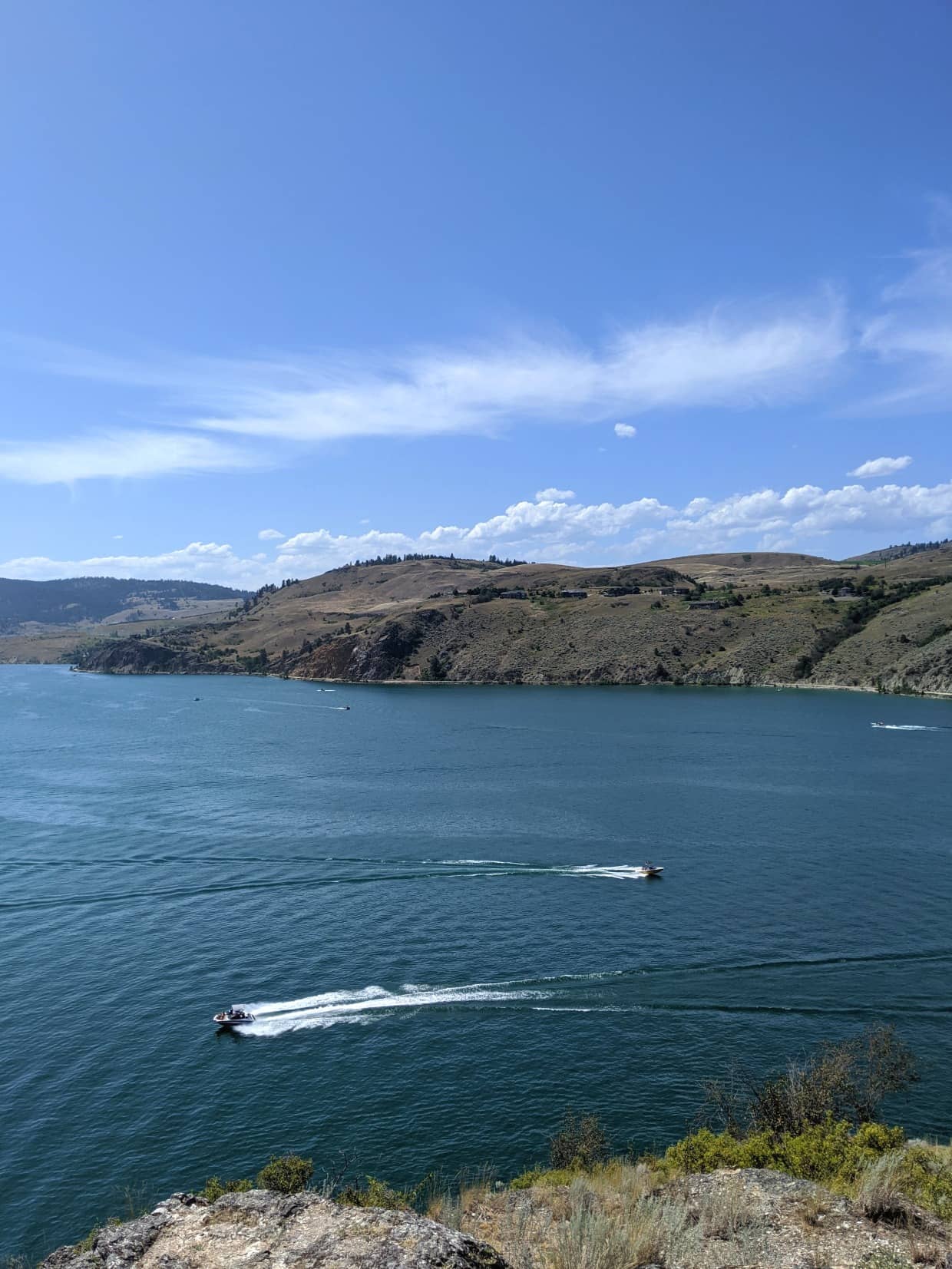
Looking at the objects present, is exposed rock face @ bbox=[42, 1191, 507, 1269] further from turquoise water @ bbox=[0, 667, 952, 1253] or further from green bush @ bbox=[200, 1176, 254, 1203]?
turquoise water @ bbox=[0, 667, 952, 1253]

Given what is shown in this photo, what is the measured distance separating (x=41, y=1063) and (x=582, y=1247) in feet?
108

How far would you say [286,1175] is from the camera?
29.6 m

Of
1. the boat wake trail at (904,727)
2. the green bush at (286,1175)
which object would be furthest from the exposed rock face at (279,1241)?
the boat wake trail at (904,727)

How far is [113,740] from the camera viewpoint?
479 ft

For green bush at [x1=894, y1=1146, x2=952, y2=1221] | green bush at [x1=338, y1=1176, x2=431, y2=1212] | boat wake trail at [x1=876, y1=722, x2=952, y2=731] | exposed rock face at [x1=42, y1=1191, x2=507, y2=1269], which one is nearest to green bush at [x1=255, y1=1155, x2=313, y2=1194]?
green bush at [x1=338, y1=1176, x2=431, y2=1212]

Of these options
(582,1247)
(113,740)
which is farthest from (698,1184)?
(113,740)

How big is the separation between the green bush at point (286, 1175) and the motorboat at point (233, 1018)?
574 inches

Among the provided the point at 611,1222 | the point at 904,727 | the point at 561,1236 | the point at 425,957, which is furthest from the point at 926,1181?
the point at 904,727

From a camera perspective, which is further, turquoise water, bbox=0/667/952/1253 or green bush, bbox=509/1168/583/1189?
turquoise water, bbox=0/667/952/1253

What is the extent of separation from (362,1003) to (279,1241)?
2617 cm

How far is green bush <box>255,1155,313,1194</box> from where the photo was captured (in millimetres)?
29297

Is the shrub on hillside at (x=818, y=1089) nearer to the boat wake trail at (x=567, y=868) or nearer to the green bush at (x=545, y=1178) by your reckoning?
the green bush at (x=545, y=1178)

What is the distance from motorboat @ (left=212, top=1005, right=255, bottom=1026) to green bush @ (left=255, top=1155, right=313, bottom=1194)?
14.6m

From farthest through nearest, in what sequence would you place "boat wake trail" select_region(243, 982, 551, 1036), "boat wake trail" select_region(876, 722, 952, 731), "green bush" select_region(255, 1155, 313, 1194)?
1. "boat wake trail" select_region(876, 722, 952, 731)
2. "boat wake trail" select_region(243, 982, 551, 1036)
3. "green bush" select_region(255, 1155, 313, 1194)
